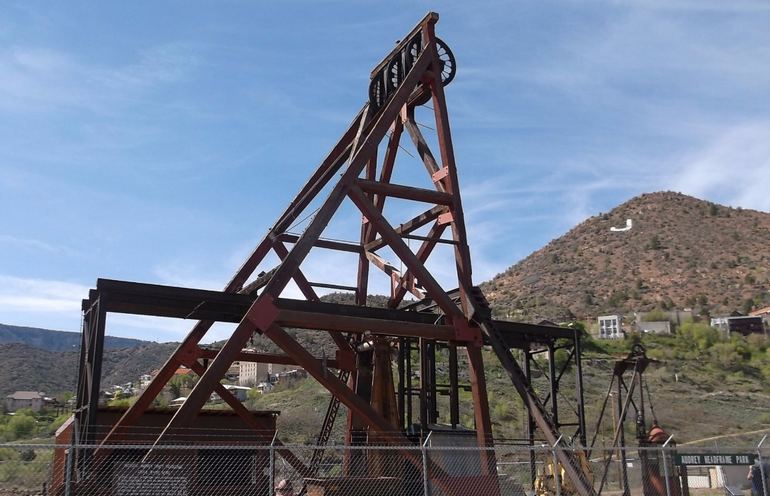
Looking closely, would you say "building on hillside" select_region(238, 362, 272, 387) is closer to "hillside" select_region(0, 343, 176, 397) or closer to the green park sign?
"hillside" select_region(0, 343, 176, 397)

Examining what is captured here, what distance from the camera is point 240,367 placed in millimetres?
90125

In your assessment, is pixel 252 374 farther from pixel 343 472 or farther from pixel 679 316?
pixel 343 472

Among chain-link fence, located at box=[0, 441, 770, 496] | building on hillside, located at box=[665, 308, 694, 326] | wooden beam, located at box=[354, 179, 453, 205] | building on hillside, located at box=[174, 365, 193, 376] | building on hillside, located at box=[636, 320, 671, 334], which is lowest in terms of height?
chain-link fence, located at box=[0, 441, 770, 496]

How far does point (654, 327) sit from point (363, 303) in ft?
255

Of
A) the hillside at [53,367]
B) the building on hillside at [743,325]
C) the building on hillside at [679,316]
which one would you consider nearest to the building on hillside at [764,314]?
the building on hillside at [743,325]

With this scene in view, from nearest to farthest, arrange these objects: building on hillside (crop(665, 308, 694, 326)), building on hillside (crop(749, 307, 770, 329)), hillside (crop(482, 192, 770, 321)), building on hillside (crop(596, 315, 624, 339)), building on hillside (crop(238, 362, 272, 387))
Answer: building on hillside (crop(238, 362, 272, 387)) < building on hillside (crop(596, 315, 624, 339)) < building on hillside (crop(749, 307, 770, 329)) < building on hillside (crop(665, 308, 694, 326)) < hillside (crop(482, 192, 770, 321))

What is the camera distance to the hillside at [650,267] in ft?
339

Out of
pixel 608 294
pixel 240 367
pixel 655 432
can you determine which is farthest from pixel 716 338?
pixel 655 432

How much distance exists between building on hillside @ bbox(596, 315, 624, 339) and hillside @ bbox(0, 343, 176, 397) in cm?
5289

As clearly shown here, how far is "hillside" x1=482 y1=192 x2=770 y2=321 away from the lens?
10319cm

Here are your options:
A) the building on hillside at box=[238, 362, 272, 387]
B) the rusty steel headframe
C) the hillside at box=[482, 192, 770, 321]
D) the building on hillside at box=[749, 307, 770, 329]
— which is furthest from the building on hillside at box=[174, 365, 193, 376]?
the building on hillside at box=[749, 307, 770, 329]

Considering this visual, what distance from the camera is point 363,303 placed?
72.9 feet

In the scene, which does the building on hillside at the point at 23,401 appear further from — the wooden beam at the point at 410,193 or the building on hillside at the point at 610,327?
the wooden beam at the point at 410,193

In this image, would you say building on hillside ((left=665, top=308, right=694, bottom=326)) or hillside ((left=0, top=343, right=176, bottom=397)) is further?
building on hillside ((left=665, top=308, right=694, bottom=326))
